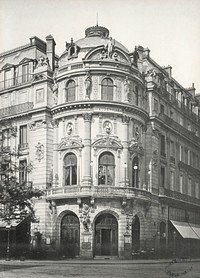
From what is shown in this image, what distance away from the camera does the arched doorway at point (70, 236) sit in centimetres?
3819

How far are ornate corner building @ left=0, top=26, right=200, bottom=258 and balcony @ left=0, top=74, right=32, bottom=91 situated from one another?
0.34 ft

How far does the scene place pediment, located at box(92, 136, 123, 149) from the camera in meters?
39.3

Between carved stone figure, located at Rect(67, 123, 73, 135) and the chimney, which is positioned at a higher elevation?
the chimney

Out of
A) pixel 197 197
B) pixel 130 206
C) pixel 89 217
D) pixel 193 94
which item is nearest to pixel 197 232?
pixel 197 197

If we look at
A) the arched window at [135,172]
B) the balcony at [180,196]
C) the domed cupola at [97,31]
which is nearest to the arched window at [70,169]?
the arched window at [135,172]

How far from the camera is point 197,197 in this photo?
174 ft

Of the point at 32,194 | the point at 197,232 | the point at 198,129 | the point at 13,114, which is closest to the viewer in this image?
the point at 32,194

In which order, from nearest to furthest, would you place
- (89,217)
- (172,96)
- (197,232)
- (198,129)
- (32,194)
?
(32,194) → (89,217) → (197,232) → (172,96) → (198,129)

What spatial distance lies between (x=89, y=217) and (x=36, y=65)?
49.5 feet

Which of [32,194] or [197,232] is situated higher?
[32,194]

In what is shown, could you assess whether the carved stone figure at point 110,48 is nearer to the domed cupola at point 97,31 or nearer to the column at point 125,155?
the domed cupola at point 97,31

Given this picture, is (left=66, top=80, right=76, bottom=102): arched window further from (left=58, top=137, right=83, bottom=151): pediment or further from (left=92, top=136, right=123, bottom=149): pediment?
(left=92, top=136, right=123, bottom=149): pediment

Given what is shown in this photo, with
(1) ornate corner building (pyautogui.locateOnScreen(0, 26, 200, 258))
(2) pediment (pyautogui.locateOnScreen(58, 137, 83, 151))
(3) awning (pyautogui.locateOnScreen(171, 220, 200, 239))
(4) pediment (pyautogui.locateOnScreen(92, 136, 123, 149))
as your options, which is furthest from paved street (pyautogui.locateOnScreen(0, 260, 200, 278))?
(3) awning (pyautogui.locateOnScreen(171, 220, 200, 239))

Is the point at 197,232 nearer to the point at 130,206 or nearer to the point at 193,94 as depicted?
the point at 130,206
